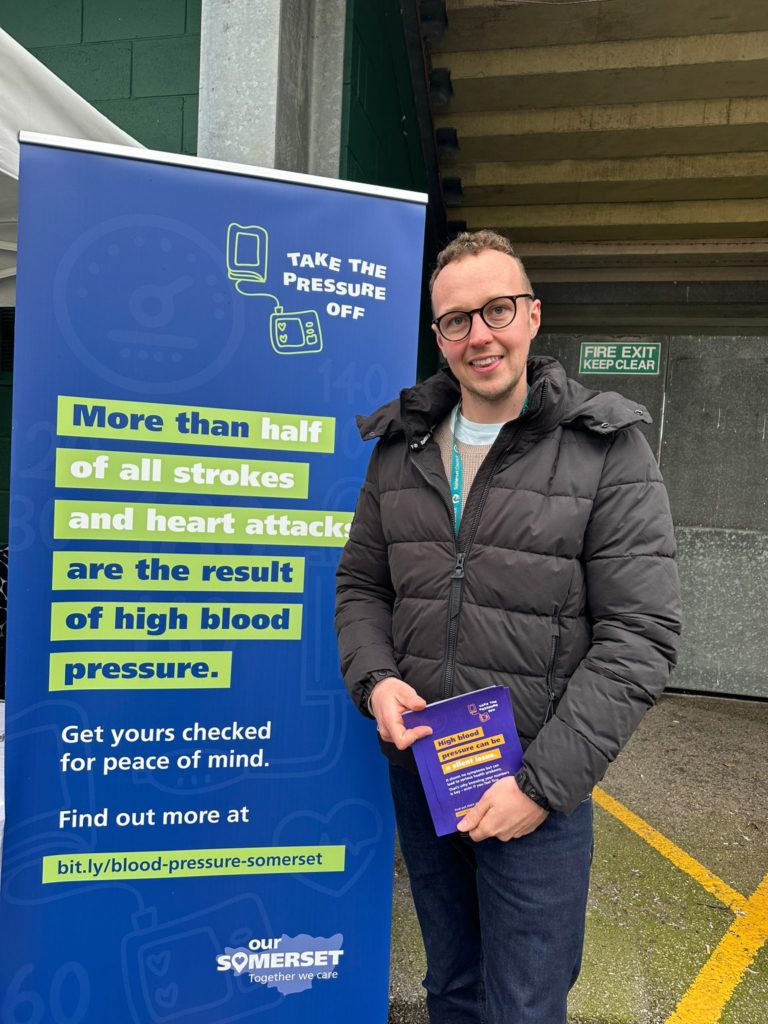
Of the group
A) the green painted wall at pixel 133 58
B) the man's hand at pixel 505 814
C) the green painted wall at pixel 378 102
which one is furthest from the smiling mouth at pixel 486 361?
the green painted wall at pixel 133 58

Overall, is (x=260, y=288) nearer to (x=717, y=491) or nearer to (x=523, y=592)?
(x=523, y=592)

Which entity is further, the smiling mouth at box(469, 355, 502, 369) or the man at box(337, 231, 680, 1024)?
the smiling mouth at box(469, 355, 502, 369)

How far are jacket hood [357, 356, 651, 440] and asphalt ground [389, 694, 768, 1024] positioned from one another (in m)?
1.81

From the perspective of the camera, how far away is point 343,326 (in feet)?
6.17

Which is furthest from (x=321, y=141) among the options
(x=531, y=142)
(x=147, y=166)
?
(x=531, y=142)

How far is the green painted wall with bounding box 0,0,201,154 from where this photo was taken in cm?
342

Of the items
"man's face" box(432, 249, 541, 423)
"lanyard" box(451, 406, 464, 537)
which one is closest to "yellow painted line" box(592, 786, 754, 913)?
"lanyard" box(451, 406, 464, 537)

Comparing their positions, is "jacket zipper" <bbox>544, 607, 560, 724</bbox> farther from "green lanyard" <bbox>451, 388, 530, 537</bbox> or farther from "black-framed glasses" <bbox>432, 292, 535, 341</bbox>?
"black-framed glasses" <bbox>432, 292, 535, 341</bbox>

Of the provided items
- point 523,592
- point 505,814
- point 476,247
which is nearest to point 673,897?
point 505,814

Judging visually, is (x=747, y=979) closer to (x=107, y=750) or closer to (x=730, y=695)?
(x=107, y=750)

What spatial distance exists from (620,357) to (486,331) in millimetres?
3982

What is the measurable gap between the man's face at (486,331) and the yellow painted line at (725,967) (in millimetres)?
1966

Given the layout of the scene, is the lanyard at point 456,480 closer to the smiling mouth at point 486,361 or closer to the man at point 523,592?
the man at point 523,592

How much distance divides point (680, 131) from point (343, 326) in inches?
161
